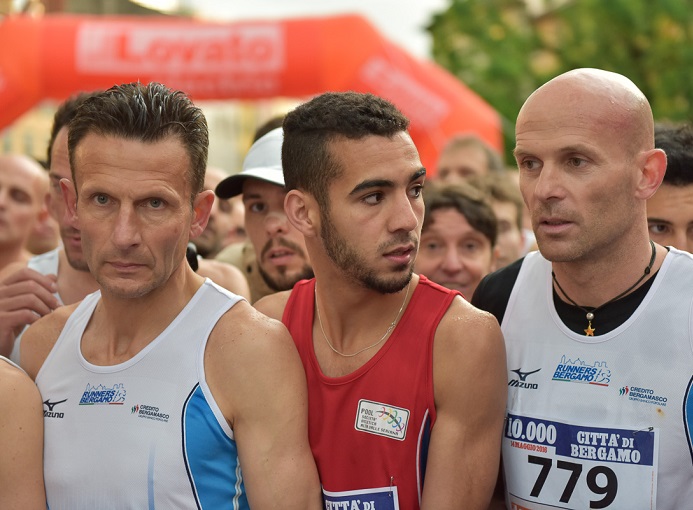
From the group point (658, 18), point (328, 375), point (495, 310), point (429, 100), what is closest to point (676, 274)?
point (495, 310)

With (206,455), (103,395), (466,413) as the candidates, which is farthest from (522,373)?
(103,395)

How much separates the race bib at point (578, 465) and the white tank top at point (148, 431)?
36.8 inches

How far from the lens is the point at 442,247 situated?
16.1ft

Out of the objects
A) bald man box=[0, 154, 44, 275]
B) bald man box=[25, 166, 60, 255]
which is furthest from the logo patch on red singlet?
bald man box=[25, 166, 60, 255]

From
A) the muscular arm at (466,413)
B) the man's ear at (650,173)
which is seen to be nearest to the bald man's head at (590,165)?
the man's ear at (650,173)

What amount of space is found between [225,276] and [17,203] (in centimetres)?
236

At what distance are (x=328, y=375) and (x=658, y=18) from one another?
16134 mm

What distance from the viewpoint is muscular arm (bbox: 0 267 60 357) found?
355 cm

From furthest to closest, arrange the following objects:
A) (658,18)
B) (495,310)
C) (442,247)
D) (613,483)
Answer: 1. (658,18)
2. (442,247)
3. (495,310)
4. (613,483)

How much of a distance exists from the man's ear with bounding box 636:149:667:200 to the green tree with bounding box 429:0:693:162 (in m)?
12.1

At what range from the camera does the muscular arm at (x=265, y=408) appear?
280cm

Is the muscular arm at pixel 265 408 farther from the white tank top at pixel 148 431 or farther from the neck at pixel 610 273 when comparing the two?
the neck at pixel 610 273

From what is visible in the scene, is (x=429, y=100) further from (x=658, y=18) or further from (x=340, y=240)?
(x=658, y=18)

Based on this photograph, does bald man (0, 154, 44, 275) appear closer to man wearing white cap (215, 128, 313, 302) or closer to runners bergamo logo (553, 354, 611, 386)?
man wearing white cap (215, 128, 313, 302)
